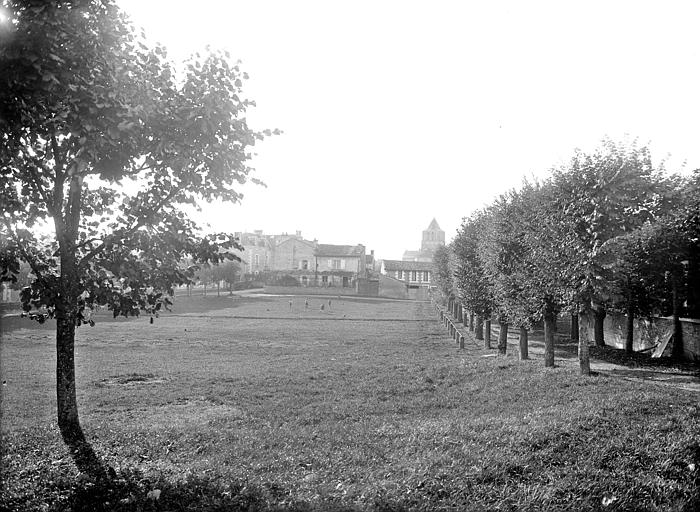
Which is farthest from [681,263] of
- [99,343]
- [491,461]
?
[99,343]

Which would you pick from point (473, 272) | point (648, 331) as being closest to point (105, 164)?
point (473, 272)

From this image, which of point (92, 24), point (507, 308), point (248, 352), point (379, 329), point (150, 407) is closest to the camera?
point (92, 24)

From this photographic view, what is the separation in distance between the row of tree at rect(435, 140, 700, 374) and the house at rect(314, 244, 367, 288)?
7076 centimetres

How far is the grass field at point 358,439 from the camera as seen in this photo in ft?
19.9

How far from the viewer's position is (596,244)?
13.7 metres

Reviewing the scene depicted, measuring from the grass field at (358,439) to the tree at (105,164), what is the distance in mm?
974

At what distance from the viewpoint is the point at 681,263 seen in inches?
743

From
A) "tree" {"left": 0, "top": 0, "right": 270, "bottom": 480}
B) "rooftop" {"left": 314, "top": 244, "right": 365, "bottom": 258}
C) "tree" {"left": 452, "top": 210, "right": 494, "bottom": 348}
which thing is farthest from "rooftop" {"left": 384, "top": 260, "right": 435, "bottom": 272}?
"tree" {"left": 0, "top": 0, "right": 270, "bottom": 480}

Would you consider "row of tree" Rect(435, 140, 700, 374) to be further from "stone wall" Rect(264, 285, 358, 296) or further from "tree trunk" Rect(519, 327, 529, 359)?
"stone wall" Rect(264, 285, 358, 296)

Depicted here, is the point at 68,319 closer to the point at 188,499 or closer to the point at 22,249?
the point at 22,249

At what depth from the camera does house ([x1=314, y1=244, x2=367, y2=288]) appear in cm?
9338

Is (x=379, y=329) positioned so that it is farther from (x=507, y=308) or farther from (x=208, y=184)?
(x=208, y=184)

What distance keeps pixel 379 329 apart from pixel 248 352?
13706 mm

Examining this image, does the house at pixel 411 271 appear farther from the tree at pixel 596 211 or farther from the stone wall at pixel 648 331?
the tree at pixel 596 211
